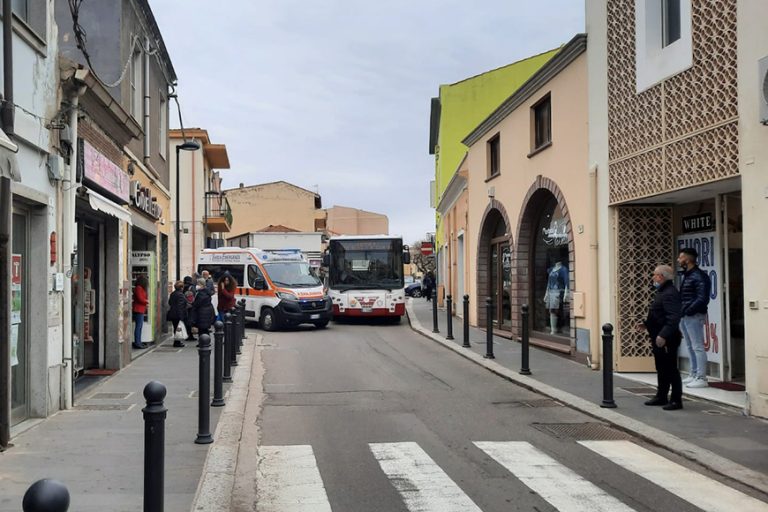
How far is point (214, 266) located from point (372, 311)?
5002 millimetres

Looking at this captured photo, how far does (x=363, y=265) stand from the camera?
22141 millimetres

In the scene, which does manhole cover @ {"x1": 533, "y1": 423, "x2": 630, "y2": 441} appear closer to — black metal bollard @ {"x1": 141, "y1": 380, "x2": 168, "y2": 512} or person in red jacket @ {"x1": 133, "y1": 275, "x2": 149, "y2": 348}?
black metal bollard @ {"x1": 141, "y1": 380, "x2": 168, "y2": 512}

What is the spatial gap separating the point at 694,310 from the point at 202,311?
9.50m

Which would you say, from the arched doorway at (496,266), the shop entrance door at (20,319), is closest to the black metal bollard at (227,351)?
the shop entrance door at (20,319)

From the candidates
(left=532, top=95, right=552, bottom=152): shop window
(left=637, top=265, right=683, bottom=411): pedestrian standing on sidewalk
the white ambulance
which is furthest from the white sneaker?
the white ambulance

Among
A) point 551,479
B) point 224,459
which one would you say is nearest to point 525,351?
point 551,479

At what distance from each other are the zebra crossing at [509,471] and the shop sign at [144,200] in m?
7.40

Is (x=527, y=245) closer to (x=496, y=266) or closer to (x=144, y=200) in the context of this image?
(x=496, y=266)

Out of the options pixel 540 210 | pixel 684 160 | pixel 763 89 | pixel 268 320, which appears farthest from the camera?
pixel 268 320

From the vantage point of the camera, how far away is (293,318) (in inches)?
778

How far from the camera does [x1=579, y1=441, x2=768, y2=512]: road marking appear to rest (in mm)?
5109

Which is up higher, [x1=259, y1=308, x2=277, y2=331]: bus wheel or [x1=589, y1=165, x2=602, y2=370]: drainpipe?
[x1=589, y1=165, x2=602, y2=370]: drainpipe

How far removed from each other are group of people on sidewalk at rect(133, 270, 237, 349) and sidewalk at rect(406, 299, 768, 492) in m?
5.82

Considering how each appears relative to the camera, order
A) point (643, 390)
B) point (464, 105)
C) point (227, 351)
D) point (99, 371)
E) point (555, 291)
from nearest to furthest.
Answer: point (643, 390)
point (227, 351)
point (99, 371)
point (555, 291)
point (464, 105)
